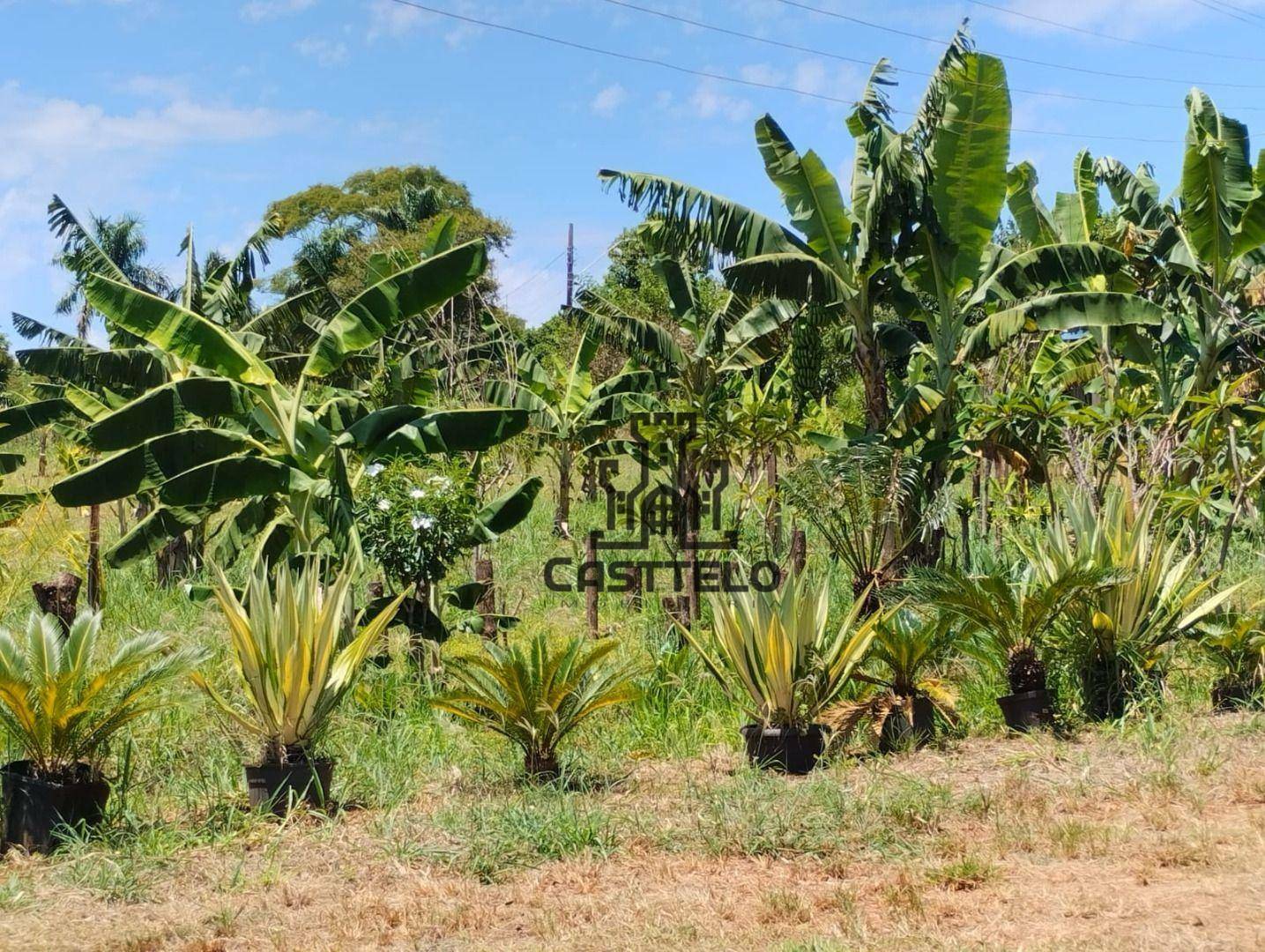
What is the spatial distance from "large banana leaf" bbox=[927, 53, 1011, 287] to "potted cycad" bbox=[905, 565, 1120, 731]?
3.59 m

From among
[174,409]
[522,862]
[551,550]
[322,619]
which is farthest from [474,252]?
[551,550]

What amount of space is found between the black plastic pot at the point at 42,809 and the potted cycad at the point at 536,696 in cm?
178

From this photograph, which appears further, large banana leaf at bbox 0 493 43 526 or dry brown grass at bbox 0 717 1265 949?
large banana leaf at bbox 0 493 43 526

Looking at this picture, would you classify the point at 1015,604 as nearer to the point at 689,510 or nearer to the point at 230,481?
the point at 689,510

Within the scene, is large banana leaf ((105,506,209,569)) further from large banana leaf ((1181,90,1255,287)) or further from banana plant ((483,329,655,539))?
large banana leaf ((1181,90,1255,287))

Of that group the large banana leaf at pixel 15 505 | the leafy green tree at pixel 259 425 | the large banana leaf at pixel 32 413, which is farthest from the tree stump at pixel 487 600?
the large banana leaf at pixel 15 505

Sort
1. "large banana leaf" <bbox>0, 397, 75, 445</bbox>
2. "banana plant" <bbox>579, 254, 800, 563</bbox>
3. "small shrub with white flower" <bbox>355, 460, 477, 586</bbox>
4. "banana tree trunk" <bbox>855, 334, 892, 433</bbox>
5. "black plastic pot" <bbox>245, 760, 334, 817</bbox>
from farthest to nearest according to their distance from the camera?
"large banana leaf" <bbox>0, 397, 75, 445</bbox> < "banana plant" <bbox>579, 254, 800, 563</bbox> < "banana tree trunk" <bbox>855, 334, 892, 433</bbox> < "small shrub with white flower" <bbox>355, 460, 477, 586</bbox> < "black plastic pot" <bbox>245, 760, 334, 817</bbox>

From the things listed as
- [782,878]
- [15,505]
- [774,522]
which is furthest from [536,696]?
[15,505]

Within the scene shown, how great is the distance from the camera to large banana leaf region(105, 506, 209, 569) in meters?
9.39

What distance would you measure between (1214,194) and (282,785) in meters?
9.00

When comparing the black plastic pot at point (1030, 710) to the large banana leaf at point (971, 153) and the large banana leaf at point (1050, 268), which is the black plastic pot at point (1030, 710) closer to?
the large banana leaf at point (1050, 268)

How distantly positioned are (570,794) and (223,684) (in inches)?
146

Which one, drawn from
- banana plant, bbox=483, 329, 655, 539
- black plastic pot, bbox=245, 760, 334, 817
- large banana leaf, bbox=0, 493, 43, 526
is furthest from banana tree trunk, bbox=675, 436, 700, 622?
large banana leaf, bbox=0, 493, 43, 526

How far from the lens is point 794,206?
9734 mm
